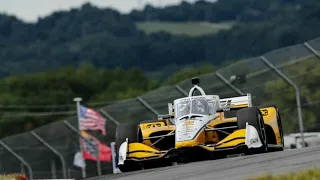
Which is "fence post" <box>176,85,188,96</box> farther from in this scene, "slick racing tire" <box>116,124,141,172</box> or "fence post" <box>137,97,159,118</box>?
"slick racing tire" <box>116,124,141,172</box>

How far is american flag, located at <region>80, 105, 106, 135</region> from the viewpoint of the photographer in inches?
1341

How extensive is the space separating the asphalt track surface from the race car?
5.03ft

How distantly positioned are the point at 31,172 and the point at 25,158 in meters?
1.11

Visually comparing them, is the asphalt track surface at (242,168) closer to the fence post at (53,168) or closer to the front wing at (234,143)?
the front wing at (234,143)

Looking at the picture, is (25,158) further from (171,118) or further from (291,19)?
(291,19)

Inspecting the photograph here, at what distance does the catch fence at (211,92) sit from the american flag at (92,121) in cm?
33

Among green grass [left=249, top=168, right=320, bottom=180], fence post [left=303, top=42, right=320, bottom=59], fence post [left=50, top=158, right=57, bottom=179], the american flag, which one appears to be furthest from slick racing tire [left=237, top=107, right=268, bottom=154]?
fence post [left=50, top=158, right=57, bottom=179]

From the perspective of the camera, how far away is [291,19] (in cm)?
15788

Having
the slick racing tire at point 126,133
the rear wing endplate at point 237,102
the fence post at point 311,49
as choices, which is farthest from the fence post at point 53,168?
the slick racing tire at point 126,133

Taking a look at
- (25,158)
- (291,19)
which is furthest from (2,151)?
(291,19)

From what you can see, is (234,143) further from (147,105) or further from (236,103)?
(147,105)

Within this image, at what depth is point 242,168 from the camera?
15.7m

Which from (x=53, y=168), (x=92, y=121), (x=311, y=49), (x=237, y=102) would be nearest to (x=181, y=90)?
(x=311, y=49)

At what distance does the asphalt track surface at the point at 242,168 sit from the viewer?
14.7 m
